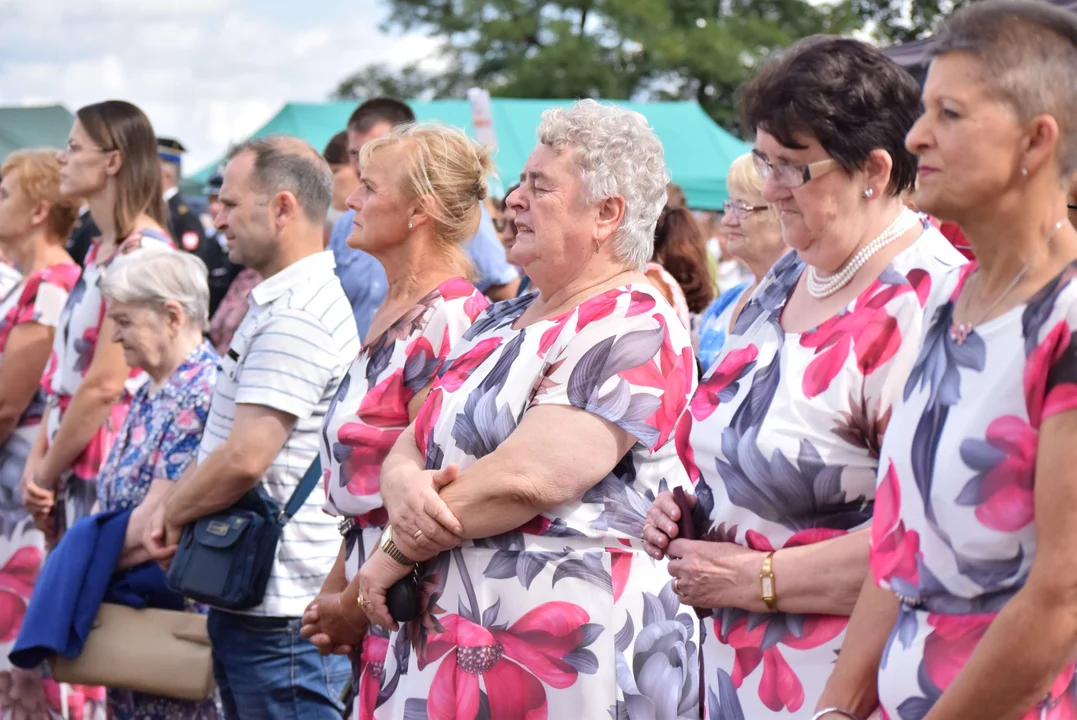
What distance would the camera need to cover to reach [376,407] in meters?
3.22

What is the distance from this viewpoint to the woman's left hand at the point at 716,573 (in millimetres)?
2236

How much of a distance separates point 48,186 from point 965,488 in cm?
502

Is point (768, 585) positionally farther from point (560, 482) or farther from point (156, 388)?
point (156, 388)

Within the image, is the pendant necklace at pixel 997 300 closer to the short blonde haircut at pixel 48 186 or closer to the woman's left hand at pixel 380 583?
the woman's left hand at pixel 380 583

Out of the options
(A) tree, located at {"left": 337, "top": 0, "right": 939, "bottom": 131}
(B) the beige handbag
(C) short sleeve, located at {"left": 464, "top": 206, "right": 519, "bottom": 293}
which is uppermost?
(C) short sleeve, located at {"left": 464, "top": 206, "right": 519, "bottom": 293}

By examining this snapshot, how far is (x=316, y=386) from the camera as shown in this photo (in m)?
3.78

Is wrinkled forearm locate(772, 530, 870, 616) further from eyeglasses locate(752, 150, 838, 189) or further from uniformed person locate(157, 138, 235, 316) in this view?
uniformed person locate(157, 138, 235, 316)

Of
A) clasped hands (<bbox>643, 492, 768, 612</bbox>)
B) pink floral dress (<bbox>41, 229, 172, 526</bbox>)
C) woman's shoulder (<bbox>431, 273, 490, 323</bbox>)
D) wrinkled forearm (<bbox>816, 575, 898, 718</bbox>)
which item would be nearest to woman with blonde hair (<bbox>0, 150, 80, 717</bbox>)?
pink floral dress (<bbox>41, 229, 172, 526</bbox>)

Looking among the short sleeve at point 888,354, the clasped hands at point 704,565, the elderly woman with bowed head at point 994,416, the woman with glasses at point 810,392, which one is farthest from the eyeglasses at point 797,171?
the clasped hands at point 704,565

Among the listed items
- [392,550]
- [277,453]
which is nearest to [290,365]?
[277,453]

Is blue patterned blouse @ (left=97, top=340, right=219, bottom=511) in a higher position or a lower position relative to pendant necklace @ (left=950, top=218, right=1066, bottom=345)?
lower

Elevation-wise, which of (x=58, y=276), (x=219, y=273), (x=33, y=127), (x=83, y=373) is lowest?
(x=33, y=127)

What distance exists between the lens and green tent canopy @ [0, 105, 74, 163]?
1558cm

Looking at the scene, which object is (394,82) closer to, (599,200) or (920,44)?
(920,44)
